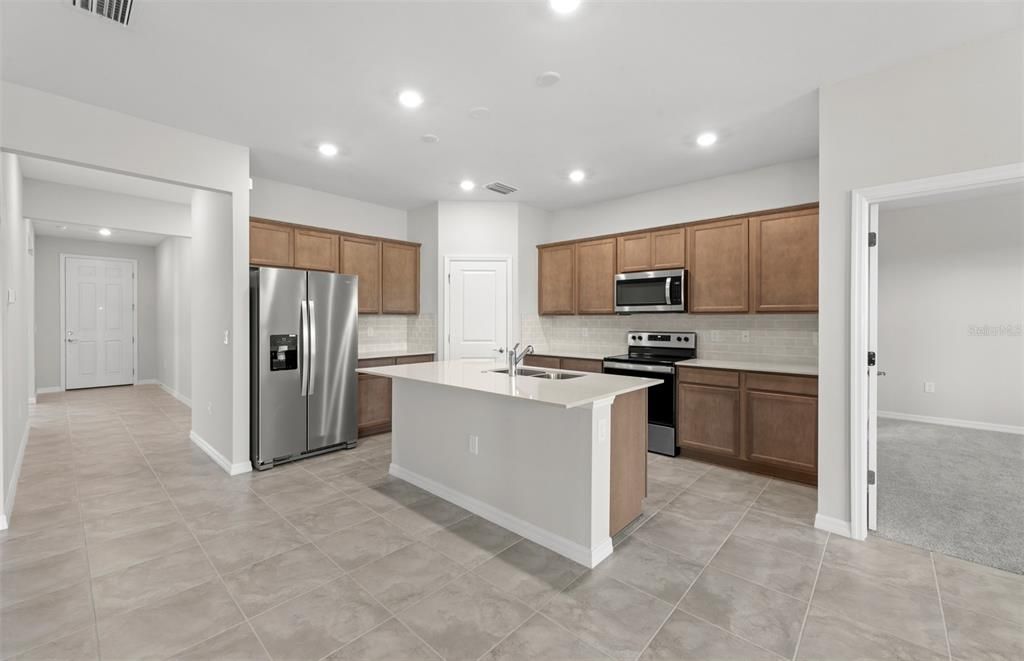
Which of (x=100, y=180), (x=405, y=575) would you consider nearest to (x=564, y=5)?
(x=405, y=575)

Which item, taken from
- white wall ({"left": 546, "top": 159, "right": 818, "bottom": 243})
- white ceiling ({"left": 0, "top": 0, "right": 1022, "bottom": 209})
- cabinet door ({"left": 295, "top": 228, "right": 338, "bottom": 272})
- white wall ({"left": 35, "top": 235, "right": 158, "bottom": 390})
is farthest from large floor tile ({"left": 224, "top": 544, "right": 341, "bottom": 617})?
white wall ({"left": 35, "top": 235, "right": 158, "bottom": 390})

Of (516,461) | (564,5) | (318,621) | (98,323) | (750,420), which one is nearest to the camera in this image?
(318,621)

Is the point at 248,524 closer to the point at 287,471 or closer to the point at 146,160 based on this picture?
the point at 287,471

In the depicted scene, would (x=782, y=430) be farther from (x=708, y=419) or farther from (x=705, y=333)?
(x=705, y=333)

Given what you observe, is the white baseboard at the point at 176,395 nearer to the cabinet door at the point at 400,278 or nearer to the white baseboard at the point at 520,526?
the cabinet door at the point at 400,278

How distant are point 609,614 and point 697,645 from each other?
37 centimetres

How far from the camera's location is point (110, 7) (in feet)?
7.00

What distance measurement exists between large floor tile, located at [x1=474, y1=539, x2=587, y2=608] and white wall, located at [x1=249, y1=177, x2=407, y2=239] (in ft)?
14.1

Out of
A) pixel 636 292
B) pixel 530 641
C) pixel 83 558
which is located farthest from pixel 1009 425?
pixel 83 558

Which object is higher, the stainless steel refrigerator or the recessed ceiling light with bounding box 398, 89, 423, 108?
the recessed ceiling light with bounding box 398, 89, 423, 108

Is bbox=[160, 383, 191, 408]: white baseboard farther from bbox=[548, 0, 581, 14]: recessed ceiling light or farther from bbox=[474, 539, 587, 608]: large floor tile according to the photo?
bbox=[548, 0, 581, 14]: recessed ceiling light

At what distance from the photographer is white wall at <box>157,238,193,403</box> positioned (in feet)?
22.2

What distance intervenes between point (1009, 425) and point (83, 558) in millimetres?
8357

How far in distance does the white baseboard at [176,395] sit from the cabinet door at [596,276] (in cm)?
603
